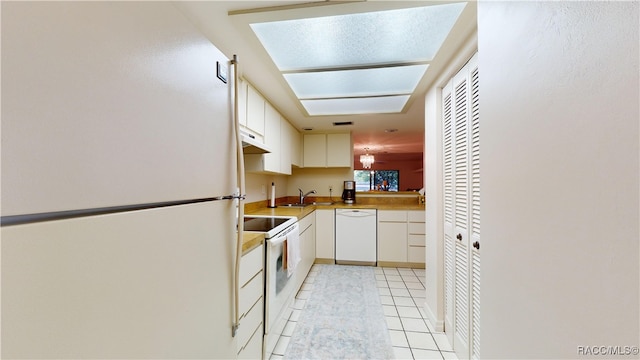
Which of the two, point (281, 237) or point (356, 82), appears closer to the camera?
point (281, 237)

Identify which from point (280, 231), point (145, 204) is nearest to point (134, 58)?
point (145, 204)

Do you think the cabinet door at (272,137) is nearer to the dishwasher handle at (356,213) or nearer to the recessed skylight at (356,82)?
the recessed skylight at (356,82)

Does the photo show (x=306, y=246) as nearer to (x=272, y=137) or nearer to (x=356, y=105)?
(x=272, y=137)

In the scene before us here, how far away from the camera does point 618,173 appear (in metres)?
0.38

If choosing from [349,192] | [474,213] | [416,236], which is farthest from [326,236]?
[474,213]

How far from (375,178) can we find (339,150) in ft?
18.6

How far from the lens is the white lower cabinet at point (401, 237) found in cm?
320

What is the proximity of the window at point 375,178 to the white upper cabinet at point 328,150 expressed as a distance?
196 inches

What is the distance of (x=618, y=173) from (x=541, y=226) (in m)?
0.20

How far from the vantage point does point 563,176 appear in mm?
472

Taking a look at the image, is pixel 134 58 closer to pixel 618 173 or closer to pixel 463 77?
pixel 618 173

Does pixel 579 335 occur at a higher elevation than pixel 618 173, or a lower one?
lower

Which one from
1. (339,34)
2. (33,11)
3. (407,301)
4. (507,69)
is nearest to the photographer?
(33,11)

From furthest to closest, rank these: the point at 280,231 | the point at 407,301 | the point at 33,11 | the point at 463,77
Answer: the point at 407,301 < the point at 280,231 < the point at 463,77 < the point at 33,11
